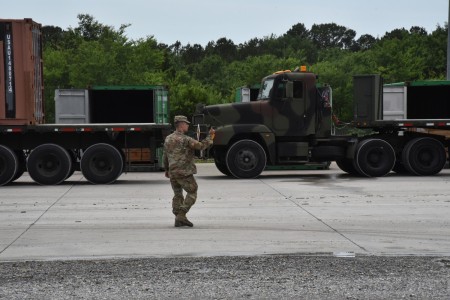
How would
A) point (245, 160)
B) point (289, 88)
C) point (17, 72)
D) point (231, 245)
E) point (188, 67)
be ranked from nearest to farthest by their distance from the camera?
point (231, 245) < point (17, 72) < point (245, 160) < point (289, 88) < point (188, 67)

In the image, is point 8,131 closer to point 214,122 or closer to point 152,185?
point 152,185

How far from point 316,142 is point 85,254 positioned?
46.4 ft

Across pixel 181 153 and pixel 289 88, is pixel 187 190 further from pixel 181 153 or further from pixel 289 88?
pixel 289 88

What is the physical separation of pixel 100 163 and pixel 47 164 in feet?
4.33

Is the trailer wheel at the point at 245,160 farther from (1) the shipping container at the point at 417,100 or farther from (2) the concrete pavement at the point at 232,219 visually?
(1) the shipping container at the point at 417,100

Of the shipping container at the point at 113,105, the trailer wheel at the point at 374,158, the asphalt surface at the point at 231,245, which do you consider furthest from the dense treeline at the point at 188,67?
the asphalt surface at the point at 231,245

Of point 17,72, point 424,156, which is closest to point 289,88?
point 424,156

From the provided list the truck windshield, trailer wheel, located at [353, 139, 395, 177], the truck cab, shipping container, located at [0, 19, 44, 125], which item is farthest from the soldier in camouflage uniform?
trailer wheel, located at [353, 139, 395, 177]

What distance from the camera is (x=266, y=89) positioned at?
2325 centimetres

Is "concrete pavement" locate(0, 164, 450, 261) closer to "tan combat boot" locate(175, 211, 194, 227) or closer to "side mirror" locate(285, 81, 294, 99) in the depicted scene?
"tan combat boot" locate(175, 211, 194, 227)

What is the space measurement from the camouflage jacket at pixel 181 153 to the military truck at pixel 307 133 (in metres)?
9.85

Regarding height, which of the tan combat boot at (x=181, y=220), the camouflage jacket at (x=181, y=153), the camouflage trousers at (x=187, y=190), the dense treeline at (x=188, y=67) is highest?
the dense treeline at (x=188, y=67)

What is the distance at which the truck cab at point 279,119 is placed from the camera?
74.4 feet

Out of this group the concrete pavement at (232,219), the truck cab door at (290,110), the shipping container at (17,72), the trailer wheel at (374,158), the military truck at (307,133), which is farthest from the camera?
the trailer wheel at (374,158)
